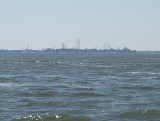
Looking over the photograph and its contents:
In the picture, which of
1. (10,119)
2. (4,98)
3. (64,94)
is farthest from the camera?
(64,94)

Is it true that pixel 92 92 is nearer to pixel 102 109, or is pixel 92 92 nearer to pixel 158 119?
pixel 102 109

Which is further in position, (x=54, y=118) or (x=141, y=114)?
(x=141, y=114)

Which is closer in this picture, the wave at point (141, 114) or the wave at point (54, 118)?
the wave at point (54, 118)

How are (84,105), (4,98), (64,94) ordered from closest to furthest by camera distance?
(84,105), (4,98), (64,94)

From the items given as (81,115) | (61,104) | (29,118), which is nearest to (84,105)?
(61,104)

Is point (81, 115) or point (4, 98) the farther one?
point (4, 98)

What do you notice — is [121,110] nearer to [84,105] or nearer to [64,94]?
[84,105]

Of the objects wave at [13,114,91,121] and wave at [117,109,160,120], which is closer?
wave at [13,114,91,121]

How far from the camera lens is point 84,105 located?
2759 centimetres

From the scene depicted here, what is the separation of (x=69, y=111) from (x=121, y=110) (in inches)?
138

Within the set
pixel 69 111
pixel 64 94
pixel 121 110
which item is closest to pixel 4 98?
pixel 64 94

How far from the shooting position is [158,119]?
23.4 metres

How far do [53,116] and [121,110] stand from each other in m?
4.87

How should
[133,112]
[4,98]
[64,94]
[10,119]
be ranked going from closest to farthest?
[10,119] → [133,112] → [4,98] → [64,94]
